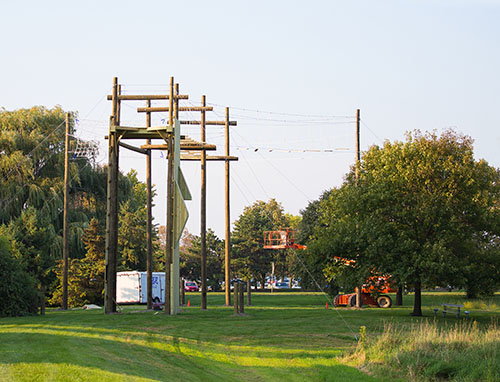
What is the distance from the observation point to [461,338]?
19141 millimetres

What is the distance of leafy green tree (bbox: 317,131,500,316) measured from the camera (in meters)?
29.8

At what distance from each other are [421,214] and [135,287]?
25208mm

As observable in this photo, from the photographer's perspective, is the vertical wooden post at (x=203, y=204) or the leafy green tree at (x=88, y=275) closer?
the vertical wooden post at (x=203, y=204)

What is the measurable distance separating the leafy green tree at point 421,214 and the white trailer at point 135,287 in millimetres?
19118

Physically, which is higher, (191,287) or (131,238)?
(131,238)

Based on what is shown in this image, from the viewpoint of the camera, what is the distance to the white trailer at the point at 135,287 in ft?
158

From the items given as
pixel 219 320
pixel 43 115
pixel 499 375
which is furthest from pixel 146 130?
pixel 43 115

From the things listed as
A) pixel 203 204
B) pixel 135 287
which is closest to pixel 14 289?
pixel 203 204

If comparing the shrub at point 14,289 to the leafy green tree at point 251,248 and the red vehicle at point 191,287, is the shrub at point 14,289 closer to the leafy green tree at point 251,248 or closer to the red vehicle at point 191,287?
the red vehicle at point 191,287

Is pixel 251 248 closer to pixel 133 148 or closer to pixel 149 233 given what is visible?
pixel 149 233

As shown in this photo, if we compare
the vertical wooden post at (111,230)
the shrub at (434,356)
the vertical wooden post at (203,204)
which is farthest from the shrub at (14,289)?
the shrub at (434,356)

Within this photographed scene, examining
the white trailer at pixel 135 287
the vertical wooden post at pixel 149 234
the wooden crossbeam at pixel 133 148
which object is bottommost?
the white trailer at pixel 135 287

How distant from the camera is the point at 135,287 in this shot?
160 ft

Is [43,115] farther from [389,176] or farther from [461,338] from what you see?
[461,338]
